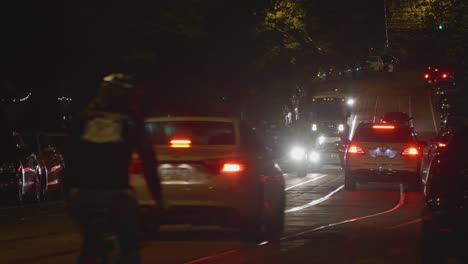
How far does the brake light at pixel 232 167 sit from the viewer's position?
51.4 feet

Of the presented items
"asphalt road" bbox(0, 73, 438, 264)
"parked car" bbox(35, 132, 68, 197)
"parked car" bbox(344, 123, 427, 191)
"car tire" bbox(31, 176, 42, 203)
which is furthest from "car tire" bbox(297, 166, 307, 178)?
"car tire" bbox(31, 176, 42, 203)

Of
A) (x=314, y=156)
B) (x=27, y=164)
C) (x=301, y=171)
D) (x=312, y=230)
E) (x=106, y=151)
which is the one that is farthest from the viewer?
(x=314, y=156)

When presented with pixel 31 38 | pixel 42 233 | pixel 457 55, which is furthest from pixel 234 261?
pixel 457 55

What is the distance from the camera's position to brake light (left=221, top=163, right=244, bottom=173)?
15672 millimetres

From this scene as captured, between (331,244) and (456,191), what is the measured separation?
4.42 meters

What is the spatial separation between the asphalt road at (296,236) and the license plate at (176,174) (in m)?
0.88

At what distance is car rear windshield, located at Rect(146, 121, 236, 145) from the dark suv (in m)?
4.29

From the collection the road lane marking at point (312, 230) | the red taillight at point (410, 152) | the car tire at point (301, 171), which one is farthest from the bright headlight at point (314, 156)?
the road lane marking at point (312, 230)

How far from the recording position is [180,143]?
15.8 metres

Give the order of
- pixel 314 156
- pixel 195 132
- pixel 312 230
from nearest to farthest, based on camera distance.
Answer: pixel 195 132, pixel 312 230, pixel 314 156

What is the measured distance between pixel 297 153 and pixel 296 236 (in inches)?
813

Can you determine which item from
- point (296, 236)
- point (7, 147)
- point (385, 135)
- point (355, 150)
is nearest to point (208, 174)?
point (296, 236)

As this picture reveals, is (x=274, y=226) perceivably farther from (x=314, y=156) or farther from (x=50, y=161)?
(x=314, y=156)

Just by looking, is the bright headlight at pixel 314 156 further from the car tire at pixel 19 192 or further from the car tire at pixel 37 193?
the car tire at pixel 19 192
